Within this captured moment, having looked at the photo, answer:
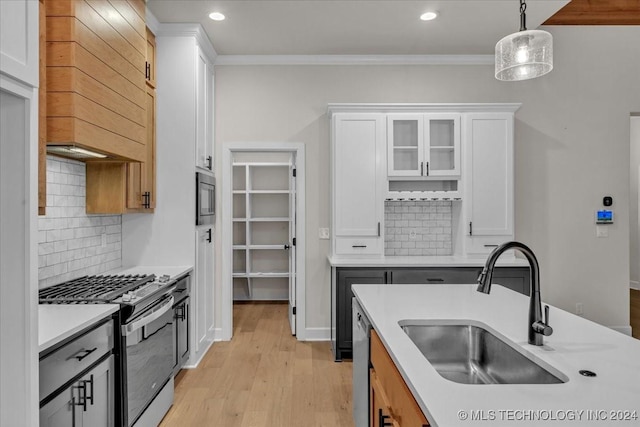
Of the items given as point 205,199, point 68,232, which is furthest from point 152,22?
point 68,232

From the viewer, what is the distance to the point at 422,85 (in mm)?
4246

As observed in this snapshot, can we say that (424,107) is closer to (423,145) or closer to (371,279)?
(423,145)

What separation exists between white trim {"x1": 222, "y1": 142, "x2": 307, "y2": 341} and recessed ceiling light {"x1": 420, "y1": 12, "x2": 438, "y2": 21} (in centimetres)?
163

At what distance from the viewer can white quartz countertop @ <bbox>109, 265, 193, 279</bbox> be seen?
3.12m

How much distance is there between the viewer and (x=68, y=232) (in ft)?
8.96

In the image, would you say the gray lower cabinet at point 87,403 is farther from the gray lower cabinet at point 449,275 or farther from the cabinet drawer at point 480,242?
the cabinet drawer at point 480,242

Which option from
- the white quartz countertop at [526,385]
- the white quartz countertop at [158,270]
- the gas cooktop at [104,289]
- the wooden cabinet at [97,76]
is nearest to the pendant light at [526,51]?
the white quartz countertop at [526,385]

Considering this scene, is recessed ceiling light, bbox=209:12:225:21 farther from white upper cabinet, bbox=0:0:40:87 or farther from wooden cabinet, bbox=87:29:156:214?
white upper cabinet, bbox=0:0:40:87

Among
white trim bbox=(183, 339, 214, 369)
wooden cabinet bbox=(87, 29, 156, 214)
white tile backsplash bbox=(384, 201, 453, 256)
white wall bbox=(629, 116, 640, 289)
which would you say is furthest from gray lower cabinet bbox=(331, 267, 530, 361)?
white wall bbox=(629, 116, 640, 289)

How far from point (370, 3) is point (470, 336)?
8.63 ft

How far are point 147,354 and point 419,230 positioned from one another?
9.29ft

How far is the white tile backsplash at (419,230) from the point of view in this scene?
4.20m

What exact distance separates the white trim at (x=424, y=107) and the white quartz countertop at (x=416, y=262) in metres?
1.42

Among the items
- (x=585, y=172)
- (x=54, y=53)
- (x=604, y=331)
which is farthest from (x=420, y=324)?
(x=585, y=172)
